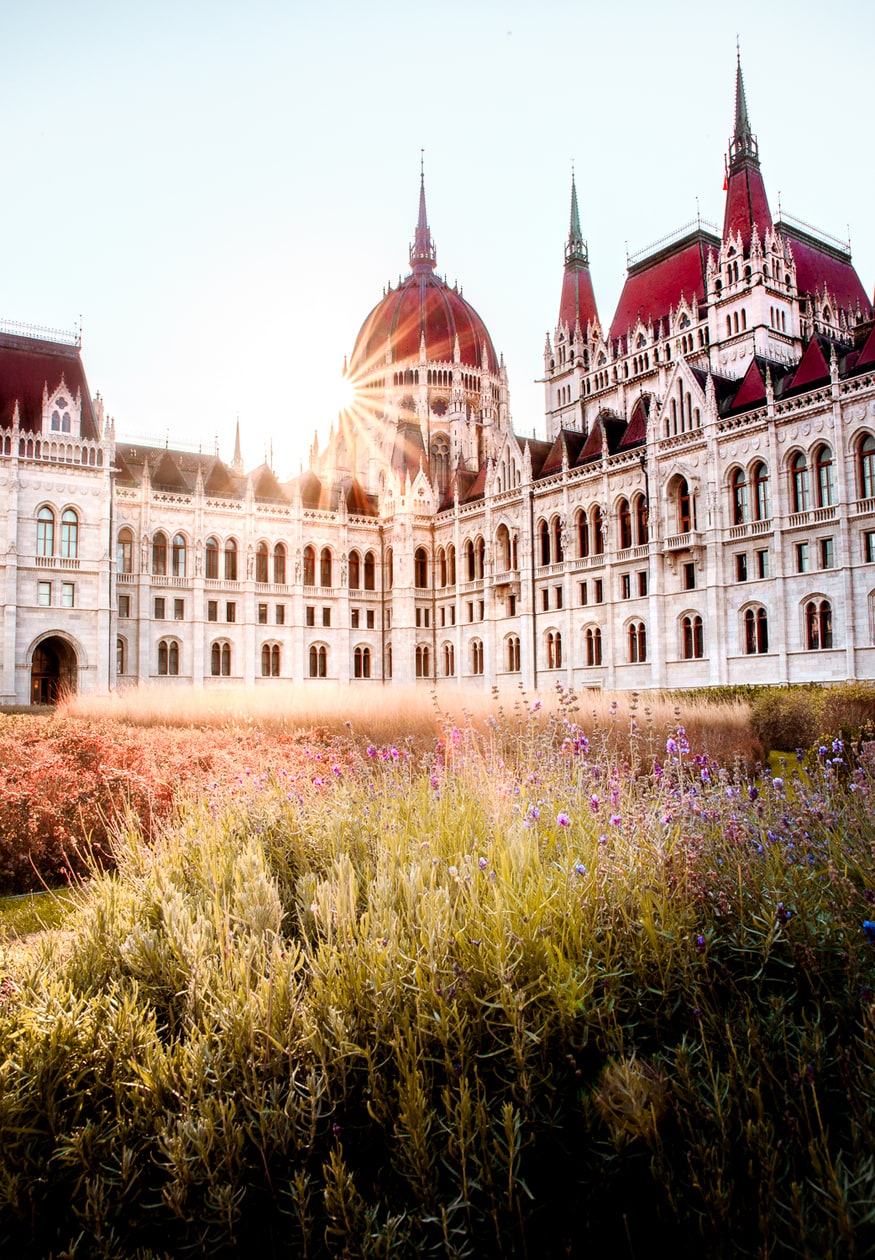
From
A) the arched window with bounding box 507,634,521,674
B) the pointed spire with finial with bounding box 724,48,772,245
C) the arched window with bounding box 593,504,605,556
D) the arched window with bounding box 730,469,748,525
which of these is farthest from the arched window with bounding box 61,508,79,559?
the pointed spire with finial with bounding box 724,48,772,245

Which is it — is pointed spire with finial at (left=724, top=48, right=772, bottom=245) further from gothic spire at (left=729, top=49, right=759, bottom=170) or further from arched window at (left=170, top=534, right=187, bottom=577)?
arched window at (left=170, top=534, right=187, bottom=577)

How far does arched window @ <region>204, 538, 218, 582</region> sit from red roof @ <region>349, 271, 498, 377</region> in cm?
2544

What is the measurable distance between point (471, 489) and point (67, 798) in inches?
1756

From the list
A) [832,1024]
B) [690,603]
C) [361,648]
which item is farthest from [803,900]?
[361,648]

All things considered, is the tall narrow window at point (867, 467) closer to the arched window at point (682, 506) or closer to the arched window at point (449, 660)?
the arched window at point (682, 506)

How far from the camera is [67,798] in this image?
9430mm

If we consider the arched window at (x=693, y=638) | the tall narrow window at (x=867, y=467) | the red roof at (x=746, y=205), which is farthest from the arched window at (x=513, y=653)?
the red roof at (x=746, y=205)

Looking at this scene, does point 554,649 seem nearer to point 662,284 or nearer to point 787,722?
point 787,722

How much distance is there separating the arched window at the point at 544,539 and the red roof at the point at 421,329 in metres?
26.3

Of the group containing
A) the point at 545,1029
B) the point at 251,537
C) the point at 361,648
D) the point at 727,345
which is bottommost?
the point at 545,1029

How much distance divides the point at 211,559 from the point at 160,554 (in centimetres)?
300

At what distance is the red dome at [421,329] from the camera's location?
65125mm

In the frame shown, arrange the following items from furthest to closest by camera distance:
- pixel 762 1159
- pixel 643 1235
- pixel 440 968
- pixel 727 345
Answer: pixel 727 345 → pixel 440 968 → pixel 643 1235 → pixel 762 1159

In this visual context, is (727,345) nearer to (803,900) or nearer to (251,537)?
(251,537)
